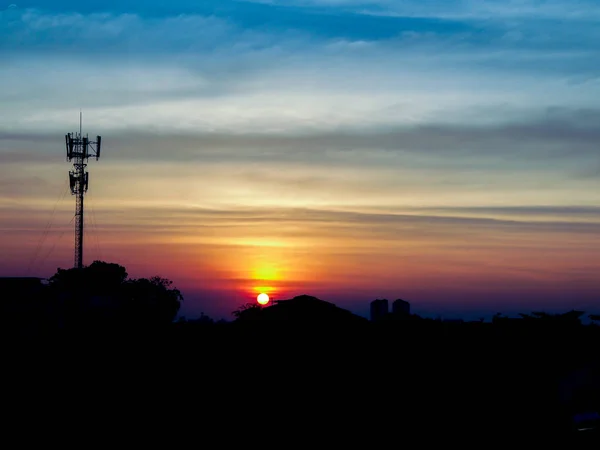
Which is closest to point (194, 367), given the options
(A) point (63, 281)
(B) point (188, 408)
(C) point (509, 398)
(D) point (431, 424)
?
(B) point (188, 408)

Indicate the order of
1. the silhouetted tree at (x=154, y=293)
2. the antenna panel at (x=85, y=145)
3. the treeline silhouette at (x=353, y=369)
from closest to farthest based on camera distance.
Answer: the treeline silhouette at (x=353, y=369), the antenna panel at (x=85, y=145), the silhouetted tree at (x=154, y=293)

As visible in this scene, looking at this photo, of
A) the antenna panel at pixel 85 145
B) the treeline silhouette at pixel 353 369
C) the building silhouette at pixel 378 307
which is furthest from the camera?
the antenna panel at pixel 85 145

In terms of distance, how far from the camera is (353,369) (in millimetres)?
18562

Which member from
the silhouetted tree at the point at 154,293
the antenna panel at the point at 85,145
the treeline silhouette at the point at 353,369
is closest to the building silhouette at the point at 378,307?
the treeline silhouette at the point at 353,369

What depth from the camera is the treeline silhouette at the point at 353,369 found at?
17.9m

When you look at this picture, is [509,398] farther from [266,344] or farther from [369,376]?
[266,344]

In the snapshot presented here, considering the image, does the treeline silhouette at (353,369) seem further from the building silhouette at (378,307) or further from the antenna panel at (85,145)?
the antenna panel at (85,145)

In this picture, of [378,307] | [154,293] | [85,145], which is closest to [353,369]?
[378,307]

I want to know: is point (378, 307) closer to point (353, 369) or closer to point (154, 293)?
point (353, 369)

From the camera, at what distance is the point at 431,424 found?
18.0m

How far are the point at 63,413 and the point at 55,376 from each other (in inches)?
45.0

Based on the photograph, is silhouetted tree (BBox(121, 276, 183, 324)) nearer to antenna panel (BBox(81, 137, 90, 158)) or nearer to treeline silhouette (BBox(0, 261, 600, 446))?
antenna panel (BBox(81, 137, 90, 158))

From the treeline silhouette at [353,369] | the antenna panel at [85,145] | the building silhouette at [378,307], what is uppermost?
the antenna panel at [85,145]

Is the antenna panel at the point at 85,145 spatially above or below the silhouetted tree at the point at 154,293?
above
